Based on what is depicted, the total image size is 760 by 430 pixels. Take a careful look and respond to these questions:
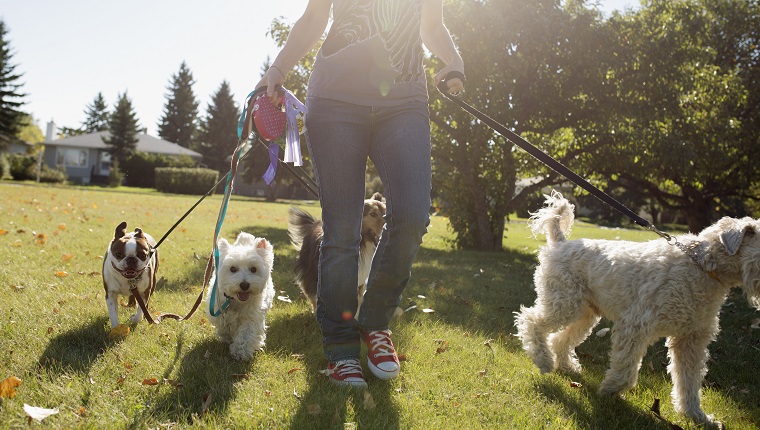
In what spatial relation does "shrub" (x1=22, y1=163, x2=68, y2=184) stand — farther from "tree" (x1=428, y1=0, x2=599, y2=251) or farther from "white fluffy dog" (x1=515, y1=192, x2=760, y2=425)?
"white fluffy dog" (x1=515, y1=192, x2=760, y2=425)

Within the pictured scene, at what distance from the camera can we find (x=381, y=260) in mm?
3152

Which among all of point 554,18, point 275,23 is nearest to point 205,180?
point 275,23

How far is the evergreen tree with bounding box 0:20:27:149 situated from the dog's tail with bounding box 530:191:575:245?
180ft

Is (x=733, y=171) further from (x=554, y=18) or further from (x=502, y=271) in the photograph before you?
(x=502, y=271)

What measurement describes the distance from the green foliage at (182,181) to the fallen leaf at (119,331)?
3385 cm

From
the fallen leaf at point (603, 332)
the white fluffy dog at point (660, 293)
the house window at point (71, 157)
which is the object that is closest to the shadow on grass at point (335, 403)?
the white fluffy dog at point (660, 293)

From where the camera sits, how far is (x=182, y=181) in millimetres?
36344

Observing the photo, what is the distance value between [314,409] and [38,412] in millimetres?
1266

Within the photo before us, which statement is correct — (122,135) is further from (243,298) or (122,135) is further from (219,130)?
(243,298)

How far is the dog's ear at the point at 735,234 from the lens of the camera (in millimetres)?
2924

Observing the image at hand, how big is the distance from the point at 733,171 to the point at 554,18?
9107 millimetres

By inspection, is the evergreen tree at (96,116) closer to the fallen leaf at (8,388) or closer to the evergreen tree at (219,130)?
the evergreen tree at (219,130)

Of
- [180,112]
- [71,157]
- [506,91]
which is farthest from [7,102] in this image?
[506,91]

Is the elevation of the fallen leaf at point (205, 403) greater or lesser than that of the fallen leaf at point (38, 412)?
greater
